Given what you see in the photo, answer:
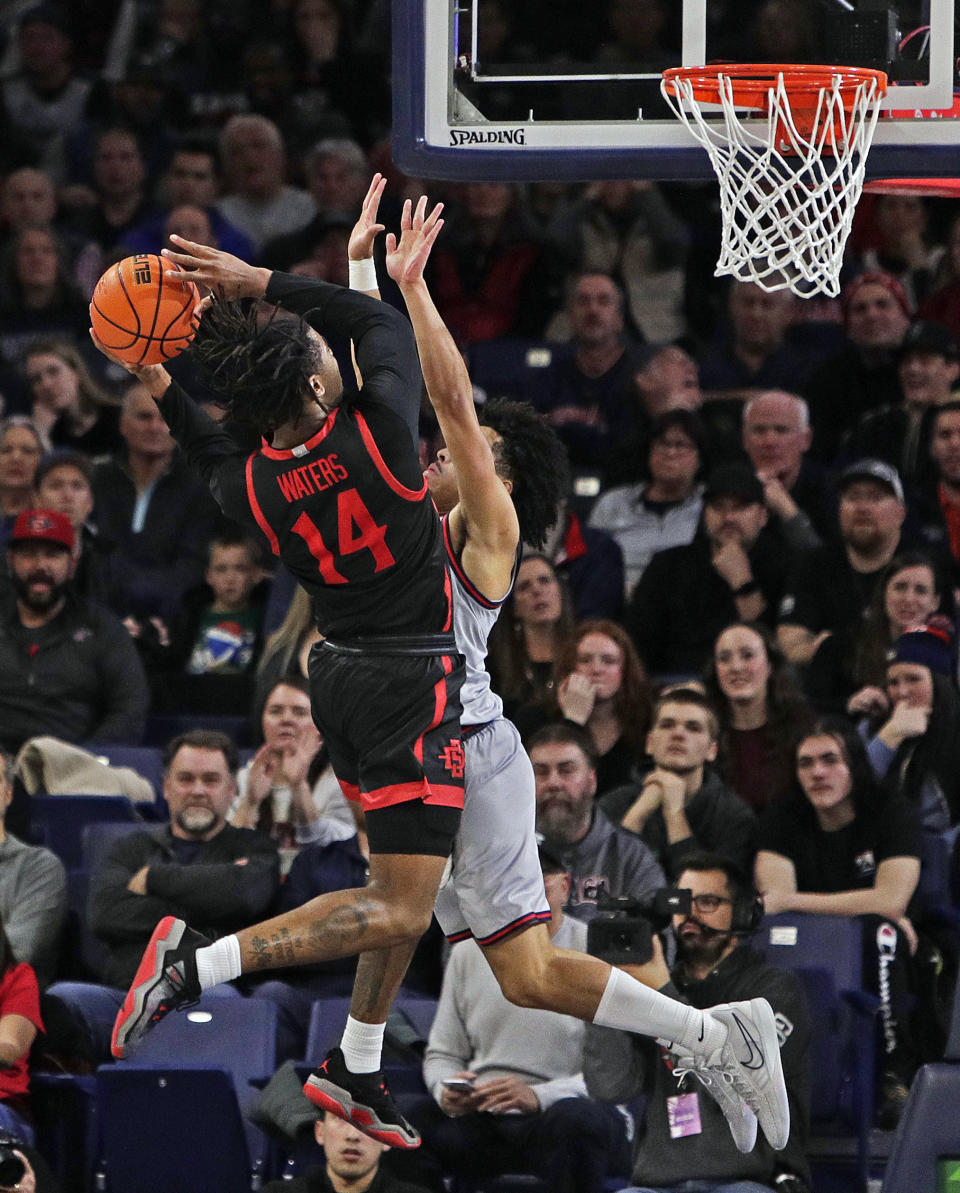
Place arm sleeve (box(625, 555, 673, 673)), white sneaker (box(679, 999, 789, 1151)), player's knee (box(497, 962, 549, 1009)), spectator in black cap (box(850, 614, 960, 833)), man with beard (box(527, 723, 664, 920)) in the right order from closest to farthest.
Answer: player's knee (box(497, 962, 549, 1009)), white sneaker (box(679, 999, 789, 1151)), man with beard (box(527, 723, 664, 920)), spectator in black cap (box(850, 614, 960, 833)), arm sleeve (box(625, 555, 673, 673))

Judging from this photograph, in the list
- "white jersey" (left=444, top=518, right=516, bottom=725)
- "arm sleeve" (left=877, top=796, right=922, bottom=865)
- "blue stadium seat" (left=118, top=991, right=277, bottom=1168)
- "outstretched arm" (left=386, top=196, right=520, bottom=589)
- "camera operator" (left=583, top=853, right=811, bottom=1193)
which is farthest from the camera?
"arm sleeve" (left=877, top=796, right=922, bottom=865)

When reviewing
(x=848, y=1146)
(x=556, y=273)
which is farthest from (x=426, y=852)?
(x=556, y=273)

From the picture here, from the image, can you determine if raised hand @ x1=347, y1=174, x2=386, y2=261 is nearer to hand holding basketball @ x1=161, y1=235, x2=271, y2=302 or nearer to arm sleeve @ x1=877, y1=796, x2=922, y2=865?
hand holding basketball @ x1=161, y1=235, x2=271, y2=302

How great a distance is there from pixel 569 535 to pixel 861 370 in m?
2.17

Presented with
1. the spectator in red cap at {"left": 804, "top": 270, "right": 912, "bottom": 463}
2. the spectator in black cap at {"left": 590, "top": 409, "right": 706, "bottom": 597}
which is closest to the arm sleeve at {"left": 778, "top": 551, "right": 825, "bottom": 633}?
the spectator in black cap at {"left": 590, "top": 409, "right": 706, "bottom": 597}

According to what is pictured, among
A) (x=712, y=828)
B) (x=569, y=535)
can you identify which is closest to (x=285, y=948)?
(x=712, y=828)

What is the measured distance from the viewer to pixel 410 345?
19.3 ft

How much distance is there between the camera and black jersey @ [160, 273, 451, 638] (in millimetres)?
5699

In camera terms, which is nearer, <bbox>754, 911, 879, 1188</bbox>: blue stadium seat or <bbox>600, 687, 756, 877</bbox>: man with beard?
<bbox>754, 911, 879, 1188</bbox>: blue stadium seat

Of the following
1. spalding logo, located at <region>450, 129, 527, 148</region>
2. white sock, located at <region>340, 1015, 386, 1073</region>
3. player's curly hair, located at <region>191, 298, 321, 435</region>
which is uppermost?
spalding logo, located at <region>450, 129, 527, 148</region>

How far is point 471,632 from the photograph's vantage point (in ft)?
19.7

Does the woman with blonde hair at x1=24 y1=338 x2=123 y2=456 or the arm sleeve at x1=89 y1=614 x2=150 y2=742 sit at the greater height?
the woman with blonde hair at x1=24 y1=338 x2=123 y2=456

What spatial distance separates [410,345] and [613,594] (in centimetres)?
489

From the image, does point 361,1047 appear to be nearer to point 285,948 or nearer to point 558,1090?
point 285,948
